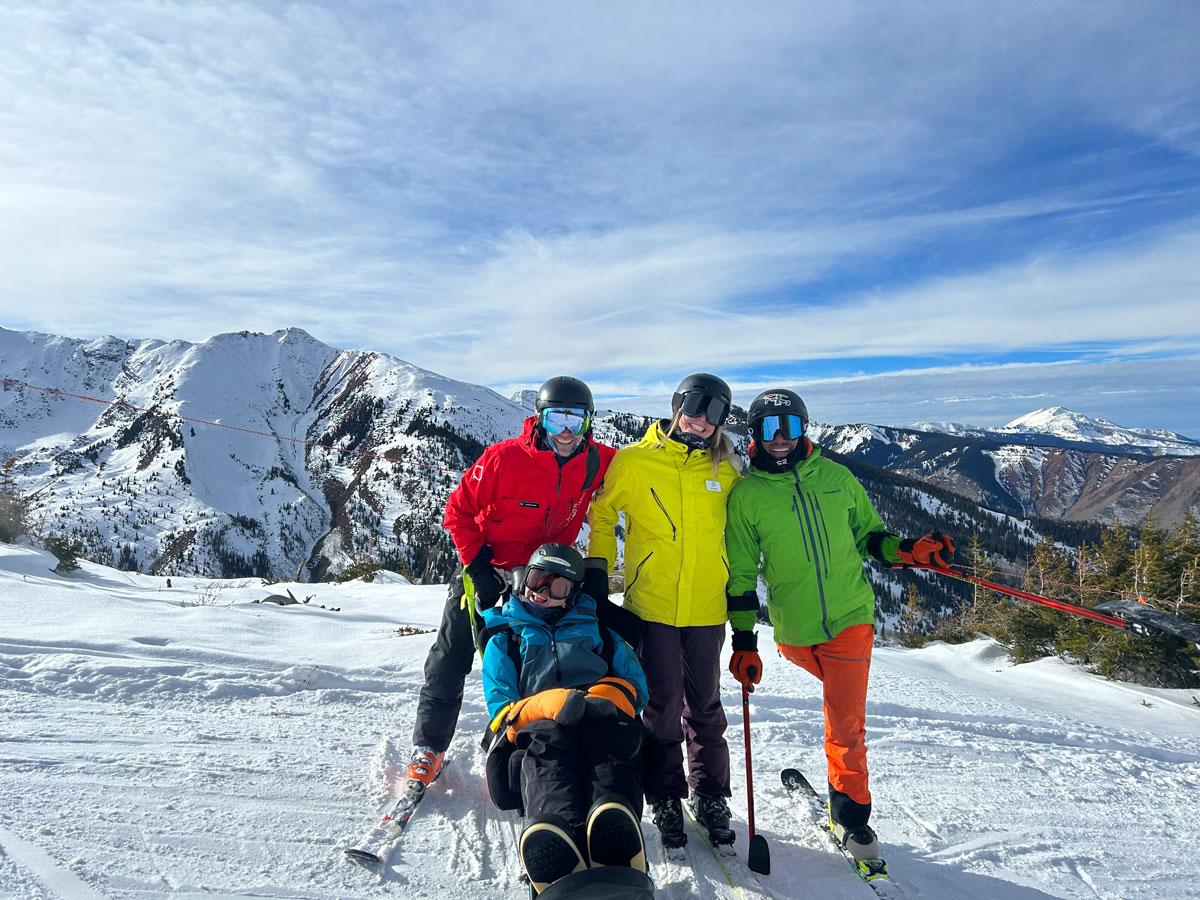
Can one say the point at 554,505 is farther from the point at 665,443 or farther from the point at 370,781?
the point at 370,781

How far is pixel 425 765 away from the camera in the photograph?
12.7ft

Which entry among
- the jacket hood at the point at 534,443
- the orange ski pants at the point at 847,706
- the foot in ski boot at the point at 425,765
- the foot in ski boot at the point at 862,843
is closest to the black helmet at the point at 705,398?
the jacket hood at the point at 534,443

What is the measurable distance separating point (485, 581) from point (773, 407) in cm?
212

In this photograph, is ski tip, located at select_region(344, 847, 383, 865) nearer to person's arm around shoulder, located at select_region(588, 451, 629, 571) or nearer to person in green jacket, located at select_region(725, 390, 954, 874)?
person's arm around shoulder, located at select_region(588, 451, 629, 571)

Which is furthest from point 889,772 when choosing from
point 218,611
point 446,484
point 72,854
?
point 446,484

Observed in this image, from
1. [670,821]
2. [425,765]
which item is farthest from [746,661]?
[425,765]

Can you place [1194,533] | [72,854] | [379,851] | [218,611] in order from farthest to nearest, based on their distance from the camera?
[1194,533], [218,611], [379,851], [72,854]

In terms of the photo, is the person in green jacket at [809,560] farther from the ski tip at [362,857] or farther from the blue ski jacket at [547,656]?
the ski tip at [362,857]

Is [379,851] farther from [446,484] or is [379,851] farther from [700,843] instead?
[446,484]

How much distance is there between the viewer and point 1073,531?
164 meters

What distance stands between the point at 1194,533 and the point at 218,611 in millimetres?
27144

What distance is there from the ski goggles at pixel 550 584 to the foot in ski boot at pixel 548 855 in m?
1.34

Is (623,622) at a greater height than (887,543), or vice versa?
(887,543)

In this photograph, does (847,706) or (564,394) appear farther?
(564,394)
